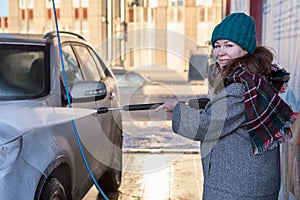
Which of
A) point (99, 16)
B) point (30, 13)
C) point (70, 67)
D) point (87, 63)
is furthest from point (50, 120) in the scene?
point (30, 13)

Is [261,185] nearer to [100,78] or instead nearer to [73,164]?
[73,164]

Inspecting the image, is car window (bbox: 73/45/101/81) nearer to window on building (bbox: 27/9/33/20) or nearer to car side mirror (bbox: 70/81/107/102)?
car side mirror (bbox: 70/81/107/102)

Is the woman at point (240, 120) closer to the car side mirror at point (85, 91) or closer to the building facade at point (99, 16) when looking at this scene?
the car side mirror at point (85, 91)

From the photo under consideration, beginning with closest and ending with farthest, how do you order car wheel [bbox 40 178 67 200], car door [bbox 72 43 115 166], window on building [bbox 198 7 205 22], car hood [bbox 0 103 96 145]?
1. car hood [bbox 0 103 96 145]
2. car wheel [bbox 40 178 67 200]
3. car door [bbox 72 43 115 166]
4. window on building [bbox 198 7 205 22]

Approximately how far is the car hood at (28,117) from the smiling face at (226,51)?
1.20m

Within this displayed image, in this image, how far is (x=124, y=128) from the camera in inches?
219

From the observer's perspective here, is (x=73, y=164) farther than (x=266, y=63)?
Yes

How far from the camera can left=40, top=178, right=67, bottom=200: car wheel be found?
3.03 metres

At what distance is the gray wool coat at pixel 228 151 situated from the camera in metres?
2.30

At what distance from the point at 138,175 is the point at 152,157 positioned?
0.61 m

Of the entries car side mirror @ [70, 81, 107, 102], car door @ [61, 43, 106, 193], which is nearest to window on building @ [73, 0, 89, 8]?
car door @ [61, 43, 106, 193]

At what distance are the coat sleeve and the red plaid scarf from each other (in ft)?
0.11

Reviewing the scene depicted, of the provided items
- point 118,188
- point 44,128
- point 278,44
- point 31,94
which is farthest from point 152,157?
point 44,128

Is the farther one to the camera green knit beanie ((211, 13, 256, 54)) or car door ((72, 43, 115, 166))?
car door ((72, 43, 115, 166))
